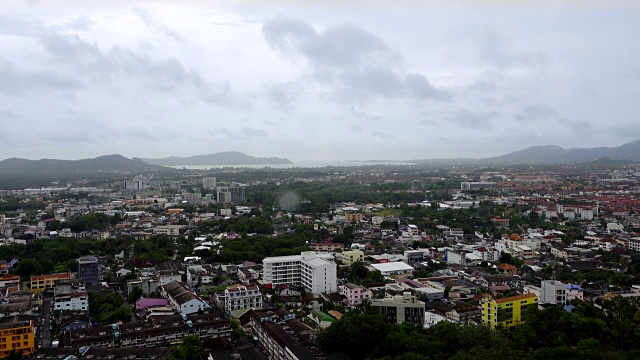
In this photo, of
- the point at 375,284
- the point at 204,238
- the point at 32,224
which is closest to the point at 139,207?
the point at 32,224

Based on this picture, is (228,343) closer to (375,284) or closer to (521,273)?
(375,284)

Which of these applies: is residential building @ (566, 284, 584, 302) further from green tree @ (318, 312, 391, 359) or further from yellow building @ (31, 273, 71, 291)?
yellow building @ (31, 273, 71, 291)

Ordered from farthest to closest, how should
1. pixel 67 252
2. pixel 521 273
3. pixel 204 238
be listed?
pixel 204 238, pixel 67 252, pixel 521 273

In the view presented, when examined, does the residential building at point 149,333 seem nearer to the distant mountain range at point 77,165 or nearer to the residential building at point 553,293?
the residential building at point 553,293

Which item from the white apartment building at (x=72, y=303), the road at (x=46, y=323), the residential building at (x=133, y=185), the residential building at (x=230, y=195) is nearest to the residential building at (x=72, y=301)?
the white apartment building at (x=72, y=303)

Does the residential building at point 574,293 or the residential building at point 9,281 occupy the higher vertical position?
the residential building at point 9,281

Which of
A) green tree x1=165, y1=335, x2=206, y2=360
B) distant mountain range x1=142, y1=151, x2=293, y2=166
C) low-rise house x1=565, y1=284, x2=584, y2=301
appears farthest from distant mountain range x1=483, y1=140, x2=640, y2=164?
green tree x1=165, y1=335, x2=206, y2=360
